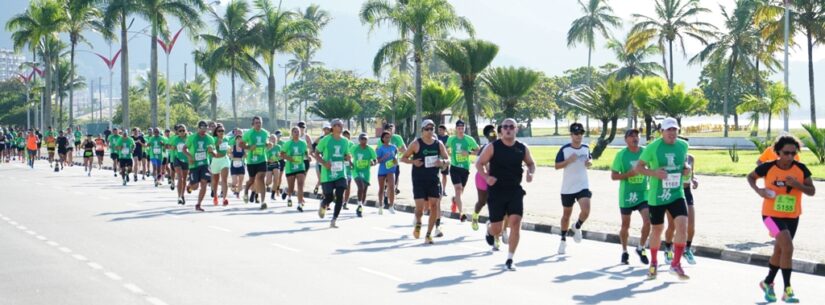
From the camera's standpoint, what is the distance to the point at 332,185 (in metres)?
17.8

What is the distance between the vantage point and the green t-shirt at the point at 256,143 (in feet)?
73.8

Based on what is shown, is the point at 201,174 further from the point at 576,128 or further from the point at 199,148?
the point at 576,128

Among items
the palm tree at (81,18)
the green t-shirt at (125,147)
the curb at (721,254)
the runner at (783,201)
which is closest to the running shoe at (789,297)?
the runner at (783,201)

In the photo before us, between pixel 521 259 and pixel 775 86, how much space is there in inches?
1831

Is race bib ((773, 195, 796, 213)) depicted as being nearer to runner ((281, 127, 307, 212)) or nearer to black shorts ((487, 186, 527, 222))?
black shorts ((487, 186, 527, 222))

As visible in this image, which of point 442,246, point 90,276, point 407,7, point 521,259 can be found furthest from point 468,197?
point 407,7

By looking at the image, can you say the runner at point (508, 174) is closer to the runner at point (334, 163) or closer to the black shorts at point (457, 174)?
the runner at point (334, 163)

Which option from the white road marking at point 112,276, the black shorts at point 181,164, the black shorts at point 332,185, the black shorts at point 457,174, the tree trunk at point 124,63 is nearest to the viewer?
the white road marking at point 112,276

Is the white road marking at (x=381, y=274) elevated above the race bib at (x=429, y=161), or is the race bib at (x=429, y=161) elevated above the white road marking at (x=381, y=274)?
the race bib at (x=429, y=161)

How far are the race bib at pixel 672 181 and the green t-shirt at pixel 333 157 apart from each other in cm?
716

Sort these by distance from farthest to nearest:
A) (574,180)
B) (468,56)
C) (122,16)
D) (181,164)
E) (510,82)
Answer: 1. (122,16)
2. (510,82)
3. (468,56)
4. (181,164)
5. (574,180)

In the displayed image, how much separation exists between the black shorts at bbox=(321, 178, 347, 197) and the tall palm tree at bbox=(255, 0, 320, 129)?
42.8m

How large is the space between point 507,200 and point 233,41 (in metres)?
51.9

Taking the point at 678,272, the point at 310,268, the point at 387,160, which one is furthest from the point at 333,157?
the point at 678,272
